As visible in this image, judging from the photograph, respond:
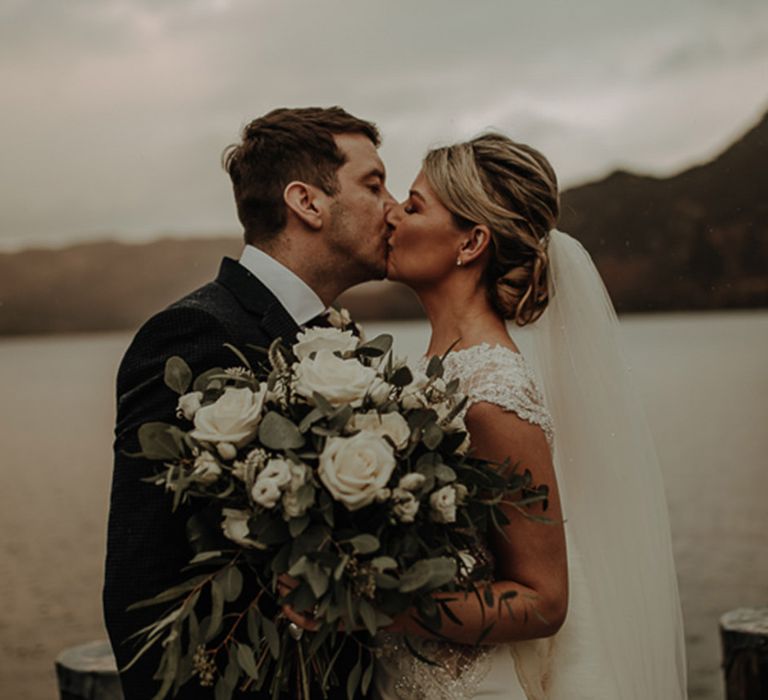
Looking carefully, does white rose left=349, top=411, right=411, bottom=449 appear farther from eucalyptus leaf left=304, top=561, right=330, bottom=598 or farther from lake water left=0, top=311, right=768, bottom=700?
lake water left=0, top=311, right=768, bottom=700

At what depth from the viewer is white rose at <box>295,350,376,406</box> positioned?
182 centimetres

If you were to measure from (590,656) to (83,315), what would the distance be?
7750 millimetres

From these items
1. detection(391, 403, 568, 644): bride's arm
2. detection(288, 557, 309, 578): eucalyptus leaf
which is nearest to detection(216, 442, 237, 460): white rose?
detection(288, 557, 309, 578): eucalyptus leaf

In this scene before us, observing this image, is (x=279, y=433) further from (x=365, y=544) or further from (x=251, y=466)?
(x=365, y=544)

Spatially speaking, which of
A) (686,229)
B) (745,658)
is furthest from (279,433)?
(686,229)

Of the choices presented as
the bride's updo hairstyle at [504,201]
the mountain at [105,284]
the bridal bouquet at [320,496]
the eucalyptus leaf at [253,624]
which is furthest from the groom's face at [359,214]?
the mountain at [105,284]

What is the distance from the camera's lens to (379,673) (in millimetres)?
2393

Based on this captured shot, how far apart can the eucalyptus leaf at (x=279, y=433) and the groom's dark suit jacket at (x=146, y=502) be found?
0.43 m

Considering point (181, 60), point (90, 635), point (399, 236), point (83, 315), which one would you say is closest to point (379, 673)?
point (399, 236)

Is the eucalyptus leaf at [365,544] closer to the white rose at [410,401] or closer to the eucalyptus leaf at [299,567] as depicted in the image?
the eucalyptus leaf at [299,567]

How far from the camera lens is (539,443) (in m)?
2.25

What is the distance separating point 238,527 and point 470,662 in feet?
2.51

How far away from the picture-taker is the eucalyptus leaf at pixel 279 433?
180 centimetres

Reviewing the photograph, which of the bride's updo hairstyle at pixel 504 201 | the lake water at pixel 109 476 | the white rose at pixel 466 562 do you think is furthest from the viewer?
the lake water at pixel 109 476
